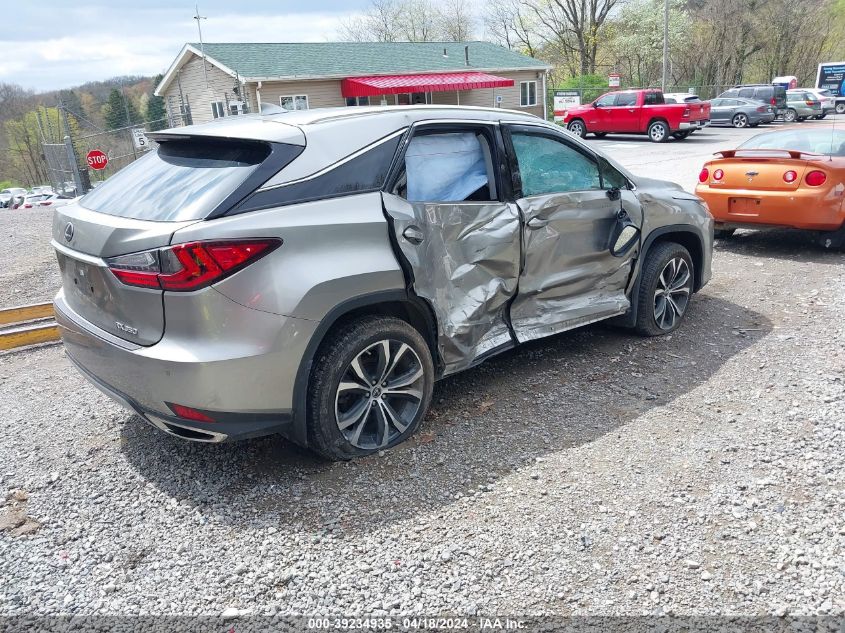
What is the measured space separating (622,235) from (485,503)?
2.42 meters

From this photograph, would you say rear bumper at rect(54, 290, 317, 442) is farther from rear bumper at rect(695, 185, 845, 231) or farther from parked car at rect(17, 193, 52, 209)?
parked car at rect(17, 193, 52, 209)

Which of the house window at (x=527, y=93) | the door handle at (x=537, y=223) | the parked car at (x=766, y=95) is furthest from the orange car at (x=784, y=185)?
the house window at (x=527, y=93)

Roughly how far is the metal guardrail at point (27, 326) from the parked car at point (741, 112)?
32.5 m

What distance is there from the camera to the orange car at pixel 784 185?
7.30 m

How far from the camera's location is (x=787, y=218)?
7434 mm

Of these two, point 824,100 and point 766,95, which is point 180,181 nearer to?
point 766,95

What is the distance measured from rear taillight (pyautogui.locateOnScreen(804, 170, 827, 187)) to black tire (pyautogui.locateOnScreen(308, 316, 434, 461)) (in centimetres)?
579

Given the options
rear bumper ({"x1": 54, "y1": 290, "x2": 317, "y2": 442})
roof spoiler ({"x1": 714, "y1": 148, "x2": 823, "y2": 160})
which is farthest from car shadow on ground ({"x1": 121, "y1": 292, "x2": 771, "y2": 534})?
roof spoiler ({"x1": 714, "y1": 148, "x2": 823, "y2": 160})

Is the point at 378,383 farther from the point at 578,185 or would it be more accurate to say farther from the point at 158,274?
the point at 578,185

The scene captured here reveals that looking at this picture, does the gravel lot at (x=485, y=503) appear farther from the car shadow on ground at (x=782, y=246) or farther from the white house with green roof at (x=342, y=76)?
the white house with green roof at (x=342, y=76)

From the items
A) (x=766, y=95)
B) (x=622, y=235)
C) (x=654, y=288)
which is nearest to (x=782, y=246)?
(x=654, y=288)

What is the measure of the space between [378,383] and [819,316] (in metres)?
4.21

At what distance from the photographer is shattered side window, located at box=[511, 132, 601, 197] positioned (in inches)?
165

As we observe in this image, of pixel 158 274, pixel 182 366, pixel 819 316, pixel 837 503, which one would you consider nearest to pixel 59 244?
pixel 158 274
